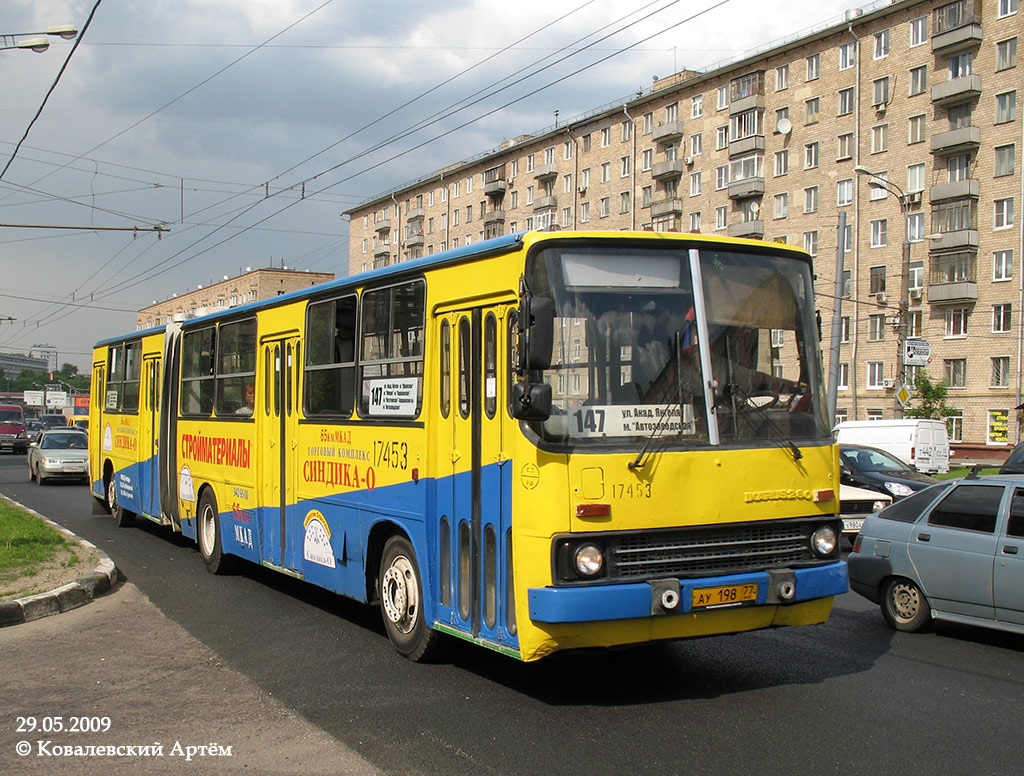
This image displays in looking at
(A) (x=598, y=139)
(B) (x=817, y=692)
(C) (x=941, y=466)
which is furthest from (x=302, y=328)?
(A) (x=598, y=139)

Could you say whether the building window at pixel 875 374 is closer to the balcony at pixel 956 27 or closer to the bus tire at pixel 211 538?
the balcony at pixel 956 27

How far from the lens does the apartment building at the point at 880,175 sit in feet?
165

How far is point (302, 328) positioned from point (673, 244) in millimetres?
4471

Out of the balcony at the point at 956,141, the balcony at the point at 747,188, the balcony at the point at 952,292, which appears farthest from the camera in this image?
the balcony at the point at 747,188

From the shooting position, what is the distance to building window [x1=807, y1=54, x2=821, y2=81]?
57.6 meters

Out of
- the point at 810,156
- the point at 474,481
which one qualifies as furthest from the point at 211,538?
the point at 810,156

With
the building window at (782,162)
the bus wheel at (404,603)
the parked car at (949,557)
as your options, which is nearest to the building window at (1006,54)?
the building window at (782,162)

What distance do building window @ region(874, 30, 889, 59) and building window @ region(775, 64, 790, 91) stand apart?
5.50 metres

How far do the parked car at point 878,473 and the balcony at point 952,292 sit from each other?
35122 mm

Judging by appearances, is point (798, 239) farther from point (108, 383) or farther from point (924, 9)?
point (108, 383)

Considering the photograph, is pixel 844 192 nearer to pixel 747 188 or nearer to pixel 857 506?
pixel 747 188

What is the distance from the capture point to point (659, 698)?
21.6 feet

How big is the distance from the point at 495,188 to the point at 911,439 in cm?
4592

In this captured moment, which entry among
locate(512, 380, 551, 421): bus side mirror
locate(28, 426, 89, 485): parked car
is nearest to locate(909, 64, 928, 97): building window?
locate(28, 426, 89, 485): parked car
